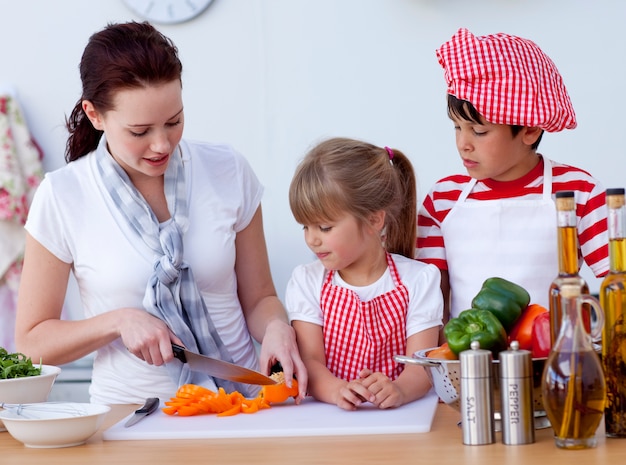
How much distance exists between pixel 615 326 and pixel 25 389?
86 centimetres

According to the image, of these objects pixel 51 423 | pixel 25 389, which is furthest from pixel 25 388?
pixel 51 423

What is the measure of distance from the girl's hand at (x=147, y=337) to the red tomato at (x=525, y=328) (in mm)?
560

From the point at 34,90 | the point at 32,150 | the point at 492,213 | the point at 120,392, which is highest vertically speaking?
the point at 34,90

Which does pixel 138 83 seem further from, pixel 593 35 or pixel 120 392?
pixel 593 35

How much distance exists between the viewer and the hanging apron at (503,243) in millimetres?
1659

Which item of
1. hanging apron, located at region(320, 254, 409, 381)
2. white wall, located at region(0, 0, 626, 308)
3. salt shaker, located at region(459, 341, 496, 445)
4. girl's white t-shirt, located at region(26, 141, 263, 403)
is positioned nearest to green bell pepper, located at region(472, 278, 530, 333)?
salt shaker, located at region(459, 341, 496, 445)

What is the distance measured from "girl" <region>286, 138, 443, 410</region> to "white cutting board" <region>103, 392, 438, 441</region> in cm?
17

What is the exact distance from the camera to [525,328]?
1.30m

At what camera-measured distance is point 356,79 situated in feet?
9.27

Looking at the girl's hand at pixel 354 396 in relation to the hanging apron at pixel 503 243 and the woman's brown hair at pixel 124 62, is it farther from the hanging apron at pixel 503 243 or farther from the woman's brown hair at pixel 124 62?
the woman's brown hair at pixel 124 62

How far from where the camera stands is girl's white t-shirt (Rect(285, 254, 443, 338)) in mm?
1631

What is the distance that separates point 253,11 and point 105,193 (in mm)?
1257

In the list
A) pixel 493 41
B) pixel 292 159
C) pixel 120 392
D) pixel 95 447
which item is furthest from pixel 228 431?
pixel 292 159

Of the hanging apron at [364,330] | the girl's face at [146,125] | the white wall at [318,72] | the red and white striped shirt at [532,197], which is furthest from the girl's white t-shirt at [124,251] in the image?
the white wall at [318,72]
